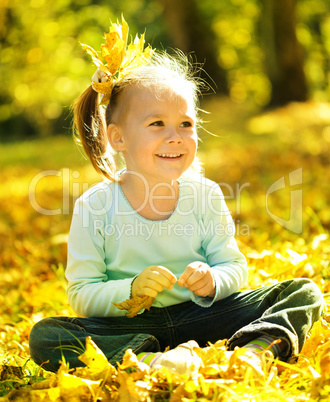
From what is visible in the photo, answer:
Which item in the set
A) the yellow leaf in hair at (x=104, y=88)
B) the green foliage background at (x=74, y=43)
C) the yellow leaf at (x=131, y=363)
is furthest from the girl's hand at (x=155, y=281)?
the green foliage background at (x=74, y=43)

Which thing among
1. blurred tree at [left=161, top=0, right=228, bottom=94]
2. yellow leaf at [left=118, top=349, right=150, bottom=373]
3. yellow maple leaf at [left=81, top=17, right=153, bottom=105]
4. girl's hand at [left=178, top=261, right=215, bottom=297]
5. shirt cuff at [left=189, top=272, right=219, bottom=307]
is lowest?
yellow leaf at [left=118, top=349, right=150, bottom=373]

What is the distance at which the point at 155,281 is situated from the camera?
6.31 feet

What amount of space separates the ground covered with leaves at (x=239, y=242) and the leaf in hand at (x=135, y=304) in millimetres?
249

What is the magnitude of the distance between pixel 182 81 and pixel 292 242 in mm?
1777

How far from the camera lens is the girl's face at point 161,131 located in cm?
218

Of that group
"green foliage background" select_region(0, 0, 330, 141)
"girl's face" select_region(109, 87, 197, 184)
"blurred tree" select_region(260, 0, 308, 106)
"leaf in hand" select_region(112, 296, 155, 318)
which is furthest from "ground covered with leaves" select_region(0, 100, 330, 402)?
"green foliage background" select_region(0, 0, 330, 141)

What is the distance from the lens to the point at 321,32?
756 inches

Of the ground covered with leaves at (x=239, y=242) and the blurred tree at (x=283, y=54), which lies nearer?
the ground covered with leaves at (x=239, y=242)

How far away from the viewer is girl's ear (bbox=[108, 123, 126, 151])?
2.33 metres

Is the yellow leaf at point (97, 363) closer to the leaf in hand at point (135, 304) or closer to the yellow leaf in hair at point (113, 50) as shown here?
the leaf in hand at point (135, 304)

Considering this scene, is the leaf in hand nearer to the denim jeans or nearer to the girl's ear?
the denim jeans

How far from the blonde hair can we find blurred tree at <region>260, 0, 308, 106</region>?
8.80 m

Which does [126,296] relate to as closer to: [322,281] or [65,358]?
[65,358]

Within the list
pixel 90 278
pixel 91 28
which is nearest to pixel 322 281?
pixel 90 278
